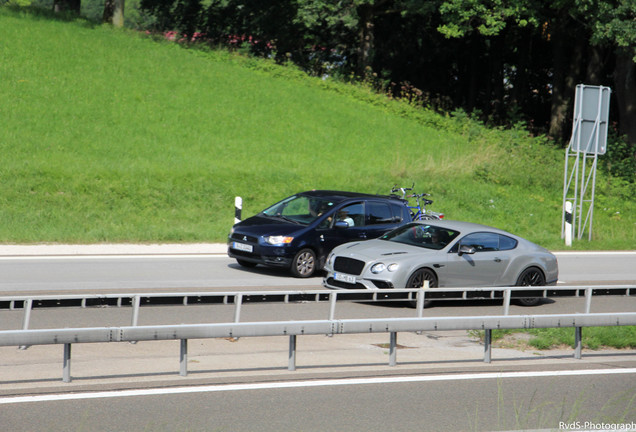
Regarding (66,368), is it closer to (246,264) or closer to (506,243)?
(506,243)

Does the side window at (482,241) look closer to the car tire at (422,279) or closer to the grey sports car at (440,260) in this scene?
the grey sports car at (440,260)

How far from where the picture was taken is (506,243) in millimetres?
13766

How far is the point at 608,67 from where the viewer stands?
48.4 m

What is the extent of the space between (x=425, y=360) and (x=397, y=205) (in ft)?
25.3

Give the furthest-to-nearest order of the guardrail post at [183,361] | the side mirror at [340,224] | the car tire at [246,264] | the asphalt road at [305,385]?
the car tire at [246,264], the side mirror at [340,224], the guardrail post at [183,361], the asphalt road at [305,385]

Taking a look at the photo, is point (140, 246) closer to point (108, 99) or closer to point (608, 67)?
point (108, 99)

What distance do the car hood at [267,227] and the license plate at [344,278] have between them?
241 cm

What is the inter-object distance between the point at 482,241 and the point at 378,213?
3133mm

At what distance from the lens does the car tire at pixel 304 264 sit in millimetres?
14973

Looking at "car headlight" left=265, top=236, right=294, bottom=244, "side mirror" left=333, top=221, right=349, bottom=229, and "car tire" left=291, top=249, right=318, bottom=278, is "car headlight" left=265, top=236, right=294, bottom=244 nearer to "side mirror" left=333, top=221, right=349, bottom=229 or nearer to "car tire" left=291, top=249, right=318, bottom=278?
"car tire" left=291, top=249, right=318, bottom=278

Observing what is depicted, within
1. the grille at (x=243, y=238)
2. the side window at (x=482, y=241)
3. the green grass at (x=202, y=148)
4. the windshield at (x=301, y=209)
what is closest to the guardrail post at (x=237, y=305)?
the side window at (x=482, y=241)

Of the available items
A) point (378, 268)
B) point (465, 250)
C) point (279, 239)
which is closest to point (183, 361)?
point (378, 268)

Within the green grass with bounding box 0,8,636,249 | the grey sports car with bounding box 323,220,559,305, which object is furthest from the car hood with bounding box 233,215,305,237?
the green grass with bounding box 0,8,636,249

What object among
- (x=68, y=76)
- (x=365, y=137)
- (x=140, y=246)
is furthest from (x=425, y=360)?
(x=68, y=76)
